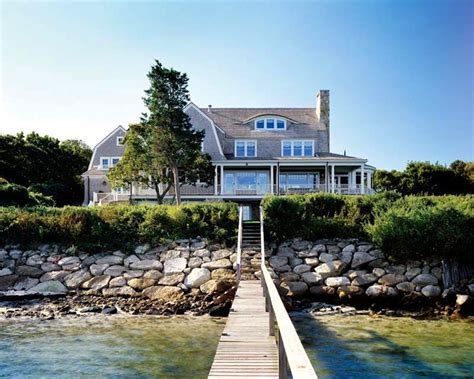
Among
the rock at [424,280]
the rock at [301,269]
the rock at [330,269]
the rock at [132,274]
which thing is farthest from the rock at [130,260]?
the rock at [424,280]

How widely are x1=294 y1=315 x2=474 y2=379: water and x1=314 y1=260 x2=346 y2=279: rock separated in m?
2.83

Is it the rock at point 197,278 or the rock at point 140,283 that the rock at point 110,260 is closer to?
the rock at point 140,283

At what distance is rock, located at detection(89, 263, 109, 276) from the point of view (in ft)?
57.7

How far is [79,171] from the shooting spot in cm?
4953

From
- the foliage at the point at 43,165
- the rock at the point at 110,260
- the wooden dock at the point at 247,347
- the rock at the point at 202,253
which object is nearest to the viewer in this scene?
the wooden dock at the point at 247,347

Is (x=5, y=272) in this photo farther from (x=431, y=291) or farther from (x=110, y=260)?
(x=431, y=291)

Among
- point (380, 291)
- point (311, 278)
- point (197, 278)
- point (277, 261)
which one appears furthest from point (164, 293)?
point (380, 291)

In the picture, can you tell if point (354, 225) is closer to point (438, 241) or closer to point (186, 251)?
point (438, 241)

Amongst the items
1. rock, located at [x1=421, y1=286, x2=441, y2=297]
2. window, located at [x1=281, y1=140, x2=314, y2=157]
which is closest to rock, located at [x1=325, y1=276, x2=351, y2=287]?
rock, located at [x1=421, y1=286, x2=441, y2=297]

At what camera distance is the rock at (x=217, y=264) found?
17.1 meters

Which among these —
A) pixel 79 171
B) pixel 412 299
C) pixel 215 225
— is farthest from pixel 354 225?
pixel 79 171

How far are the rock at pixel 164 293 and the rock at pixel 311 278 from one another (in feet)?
13.9

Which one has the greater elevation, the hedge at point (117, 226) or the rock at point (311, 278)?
the hedge at point (117, 226)

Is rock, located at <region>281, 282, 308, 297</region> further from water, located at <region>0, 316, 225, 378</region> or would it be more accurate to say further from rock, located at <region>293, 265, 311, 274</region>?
water, located at <region>0, 316, 225, 378</region>
